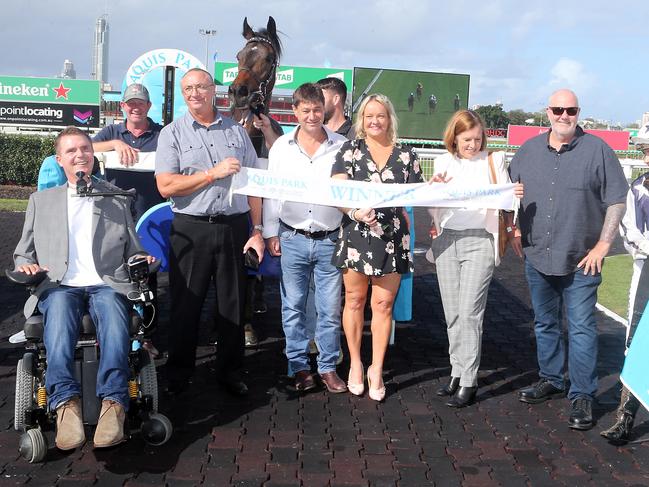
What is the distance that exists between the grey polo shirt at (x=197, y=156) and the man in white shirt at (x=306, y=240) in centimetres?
41

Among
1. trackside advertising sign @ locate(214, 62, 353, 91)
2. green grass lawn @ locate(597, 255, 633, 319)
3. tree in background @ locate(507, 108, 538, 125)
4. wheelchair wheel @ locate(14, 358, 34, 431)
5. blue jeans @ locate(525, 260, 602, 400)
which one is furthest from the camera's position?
tree in background @ locate(507, 108, 538, 125)

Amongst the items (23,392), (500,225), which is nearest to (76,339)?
(23,392)

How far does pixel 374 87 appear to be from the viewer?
37.1 metres

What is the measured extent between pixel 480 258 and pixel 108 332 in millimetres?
2535

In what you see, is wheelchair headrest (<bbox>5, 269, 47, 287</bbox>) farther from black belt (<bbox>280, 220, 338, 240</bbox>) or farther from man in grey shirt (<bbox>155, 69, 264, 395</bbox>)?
black belt (<bbox>280, 220, 338, 240</bbox>)

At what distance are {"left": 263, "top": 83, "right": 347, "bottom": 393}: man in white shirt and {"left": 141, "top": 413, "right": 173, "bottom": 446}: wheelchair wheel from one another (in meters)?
1.37

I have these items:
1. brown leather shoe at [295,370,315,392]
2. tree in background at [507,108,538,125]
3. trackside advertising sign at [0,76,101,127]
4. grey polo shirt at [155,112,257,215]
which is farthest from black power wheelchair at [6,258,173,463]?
tree in background at [507,108,538,125]

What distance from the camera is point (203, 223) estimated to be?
5062mm

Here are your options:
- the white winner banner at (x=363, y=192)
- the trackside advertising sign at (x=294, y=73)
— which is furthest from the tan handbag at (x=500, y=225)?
the trackside advertising sign at (x=294, y=73)

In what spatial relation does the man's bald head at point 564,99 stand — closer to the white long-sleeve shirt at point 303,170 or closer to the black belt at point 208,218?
the white long-sleeve shirt at point 303,170

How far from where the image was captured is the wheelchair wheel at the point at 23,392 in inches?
167

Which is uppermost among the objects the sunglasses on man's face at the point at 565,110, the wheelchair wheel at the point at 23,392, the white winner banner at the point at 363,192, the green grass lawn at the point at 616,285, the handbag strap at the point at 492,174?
the sunglasses on man's face at the point at 565,110

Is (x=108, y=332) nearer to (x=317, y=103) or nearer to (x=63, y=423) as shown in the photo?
(x=63, y=423)

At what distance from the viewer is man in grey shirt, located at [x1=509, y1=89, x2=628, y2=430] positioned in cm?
494
